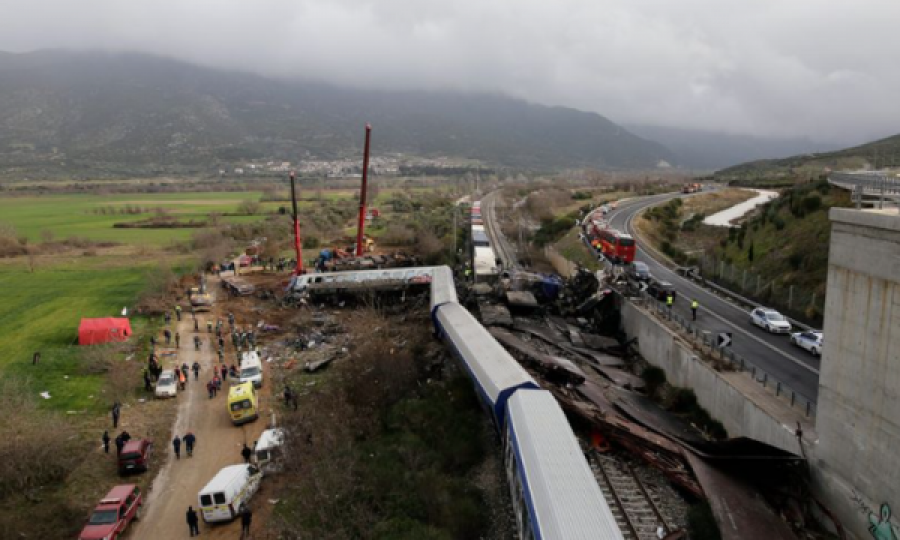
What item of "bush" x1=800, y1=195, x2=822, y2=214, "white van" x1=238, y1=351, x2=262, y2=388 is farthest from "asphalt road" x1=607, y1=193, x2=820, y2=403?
"white van" x1=238, y1=351, x2=262, y2=388

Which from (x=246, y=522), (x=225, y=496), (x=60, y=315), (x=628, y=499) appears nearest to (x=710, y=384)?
(x=628, y=499)

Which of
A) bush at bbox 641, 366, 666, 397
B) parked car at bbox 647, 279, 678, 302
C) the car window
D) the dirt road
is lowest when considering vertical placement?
the dirt road

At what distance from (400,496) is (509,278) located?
85.6 feet

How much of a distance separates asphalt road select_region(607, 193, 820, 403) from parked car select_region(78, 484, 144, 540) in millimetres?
23577

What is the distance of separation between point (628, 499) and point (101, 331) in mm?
35484

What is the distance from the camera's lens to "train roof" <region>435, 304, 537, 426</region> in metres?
18.5

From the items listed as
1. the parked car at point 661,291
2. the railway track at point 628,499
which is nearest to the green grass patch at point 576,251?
the parked car at point 661,291

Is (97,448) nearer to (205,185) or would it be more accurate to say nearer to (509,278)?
(509,278)

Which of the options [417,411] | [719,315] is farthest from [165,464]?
[719,315]

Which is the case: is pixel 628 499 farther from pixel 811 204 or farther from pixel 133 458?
pixel 811 204

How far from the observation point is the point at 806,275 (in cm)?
3266

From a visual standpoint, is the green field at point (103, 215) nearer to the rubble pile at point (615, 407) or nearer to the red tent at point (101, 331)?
the red tent at point (101, 331)

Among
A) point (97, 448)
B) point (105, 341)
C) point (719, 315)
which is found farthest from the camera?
point (105, 341)

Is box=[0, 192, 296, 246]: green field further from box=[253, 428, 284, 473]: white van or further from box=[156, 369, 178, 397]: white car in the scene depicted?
box=[253, 428, 284, 473]: white van
